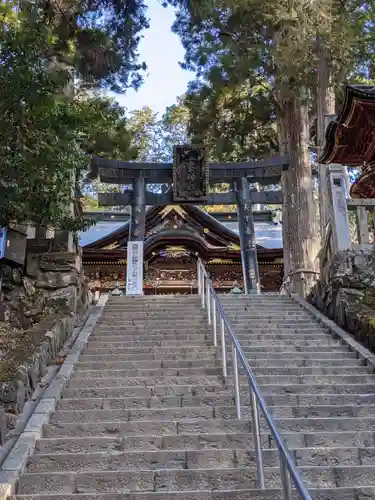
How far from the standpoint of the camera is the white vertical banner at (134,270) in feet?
40.0

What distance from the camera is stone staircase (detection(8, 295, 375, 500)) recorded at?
4164mm

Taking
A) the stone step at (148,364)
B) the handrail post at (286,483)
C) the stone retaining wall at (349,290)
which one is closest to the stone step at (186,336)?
the stone retaining wall at (349,290)

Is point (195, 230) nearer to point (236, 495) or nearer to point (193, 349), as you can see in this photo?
point (193, 349)

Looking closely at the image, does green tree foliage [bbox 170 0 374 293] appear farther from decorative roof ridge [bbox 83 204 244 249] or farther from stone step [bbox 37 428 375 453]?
stone step [bbox 37 428 375 453]

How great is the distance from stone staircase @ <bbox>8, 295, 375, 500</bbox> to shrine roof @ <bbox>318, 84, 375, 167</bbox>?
4011 millimetres

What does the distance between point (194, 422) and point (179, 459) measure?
663mm

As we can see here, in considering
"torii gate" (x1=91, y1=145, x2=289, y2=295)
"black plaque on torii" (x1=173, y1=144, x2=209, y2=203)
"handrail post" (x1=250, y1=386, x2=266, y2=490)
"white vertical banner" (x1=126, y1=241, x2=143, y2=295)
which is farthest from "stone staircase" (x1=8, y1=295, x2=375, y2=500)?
"black plaque on torii" (x1=173, y1=144, x2=209, y2=203)

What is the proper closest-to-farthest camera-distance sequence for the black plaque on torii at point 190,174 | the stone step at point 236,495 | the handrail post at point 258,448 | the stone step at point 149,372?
the stone step at point 236,495, the handrail post at point 258,448, the stone step at point 149,372, the black plaque on torii at point 190,174

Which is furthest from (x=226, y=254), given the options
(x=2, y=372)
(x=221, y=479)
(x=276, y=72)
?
(x=221, y=479)

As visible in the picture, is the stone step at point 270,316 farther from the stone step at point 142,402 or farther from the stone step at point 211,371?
the stone step at point 142,402

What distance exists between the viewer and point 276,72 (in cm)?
1372

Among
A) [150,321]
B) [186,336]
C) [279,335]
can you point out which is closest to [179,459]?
[186,336]

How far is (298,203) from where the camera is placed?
525 inches

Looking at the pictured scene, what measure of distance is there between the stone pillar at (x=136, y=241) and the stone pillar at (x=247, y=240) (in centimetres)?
259
